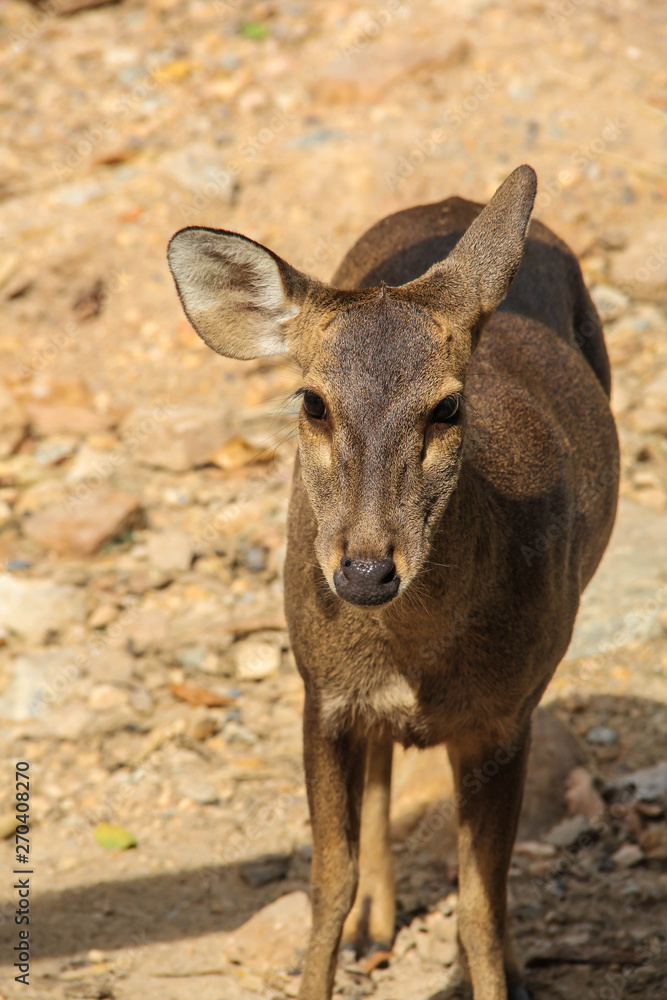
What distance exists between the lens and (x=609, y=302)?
8.75m

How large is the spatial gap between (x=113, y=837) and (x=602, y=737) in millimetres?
2592

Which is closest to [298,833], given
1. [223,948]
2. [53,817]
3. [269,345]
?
[223,948]

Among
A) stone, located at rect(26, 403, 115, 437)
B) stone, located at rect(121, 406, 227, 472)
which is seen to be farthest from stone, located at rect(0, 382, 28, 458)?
stone, located at rect(121, 406, 227, 472)

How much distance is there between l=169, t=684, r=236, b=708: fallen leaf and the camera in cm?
633

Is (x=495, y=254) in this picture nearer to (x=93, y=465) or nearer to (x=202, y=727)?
(x=202, y=727)

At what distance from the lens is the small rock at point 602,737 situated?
19.9 feet

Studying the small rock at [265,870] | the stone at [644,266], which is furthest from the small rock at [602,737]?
the stone at [644,266]

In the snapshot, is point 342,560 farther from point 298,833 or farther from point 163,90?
point 163,90

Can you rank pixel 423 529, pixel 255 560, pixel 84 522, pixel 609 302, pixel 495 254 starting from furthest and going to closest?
pixel 609 302 → pixel 84 522 → pixel 255 560 → pixel 495 254 → pixel 423 529

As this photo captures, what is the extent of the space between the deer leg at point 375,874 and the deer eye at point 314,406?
2092 mm

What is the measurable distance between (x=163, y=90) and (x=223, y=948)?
27.2ft

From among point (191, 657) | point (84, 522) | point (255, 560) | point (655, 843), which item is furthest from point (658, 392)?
point (84, 522)

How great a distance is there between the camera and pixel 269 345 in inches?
156

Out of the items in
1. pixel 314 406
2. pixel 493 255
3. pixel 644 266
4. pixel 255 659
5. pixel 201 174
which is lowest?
pixel 255 659
